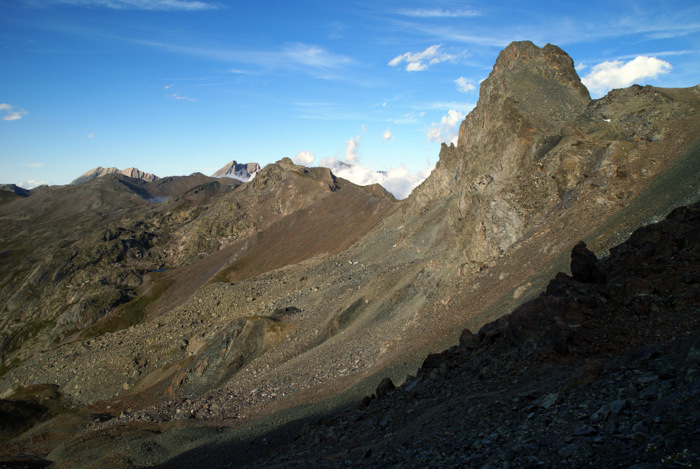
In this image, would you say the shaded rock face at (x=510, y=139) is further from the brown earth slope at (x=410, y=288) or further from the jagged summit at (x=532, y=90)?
the brown earth slope at (x=410, y=288)

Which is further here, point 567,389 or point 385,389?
point 385,389

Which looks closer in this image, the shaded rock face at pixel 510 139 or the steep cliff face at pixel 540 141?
the steep cliff face at pixel 540 141

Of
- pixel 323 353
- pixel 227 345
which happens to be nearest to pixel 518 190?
pixel 323 353

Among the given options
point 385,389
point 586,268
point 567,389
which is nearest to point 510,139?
point 586,268

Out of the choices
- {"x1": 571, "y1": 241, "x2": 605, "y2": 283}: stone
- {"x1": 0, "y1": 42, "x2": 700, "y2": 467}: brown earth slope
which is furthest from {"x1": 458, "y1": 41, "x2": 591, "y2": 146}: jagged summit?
{"x1": 571, "y1": 241, "x2": 605, "y2": 283}: stone

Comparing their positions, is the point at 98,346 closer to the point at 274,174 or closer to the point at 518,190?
the point at 518,190

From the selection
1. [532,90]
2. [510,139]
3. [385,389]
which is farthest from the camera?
[532,90]

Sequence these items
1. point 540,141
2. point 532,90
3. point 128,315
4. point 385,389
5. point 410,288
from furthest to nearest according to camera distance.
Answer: point 128,315 → point 532,90 → point 410,288 → point 540,141 → point 385,389

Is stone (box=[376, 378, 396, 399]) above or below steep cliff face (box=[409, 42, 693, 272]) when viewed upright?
below

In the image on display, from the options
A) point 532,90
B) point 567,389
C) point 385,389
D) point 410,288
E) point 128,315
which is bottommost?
point 385,389

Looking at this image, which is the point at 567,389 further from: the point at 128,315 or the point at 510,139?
the point at 128,315

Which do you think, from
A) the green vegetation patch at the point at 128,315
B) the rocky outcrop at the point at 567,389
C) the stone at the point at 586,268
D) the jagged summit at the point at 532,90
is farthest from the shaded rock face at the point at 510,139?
the green vegetation patch at the point at 128,315

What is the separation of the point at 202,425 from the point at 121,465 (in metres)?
5.78

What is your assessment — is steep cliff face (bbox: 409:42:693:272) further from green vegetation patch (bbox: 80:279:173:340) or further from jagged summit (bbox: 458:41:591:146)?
green vegetation patch (bbox: 80:279:173:340)
